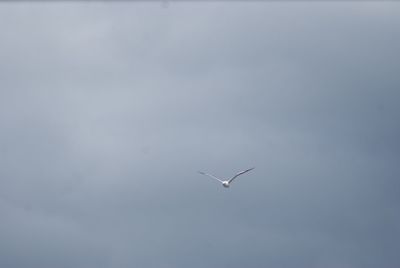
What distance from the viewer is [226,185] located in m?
153

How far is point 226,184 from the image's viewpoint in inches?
6009

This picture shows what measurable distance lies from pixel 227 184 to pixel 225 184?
23.3 inches

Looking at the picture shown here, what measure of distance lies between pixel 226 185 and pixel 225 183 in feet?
4.55

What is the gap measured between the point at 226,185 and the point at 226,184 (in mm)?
681

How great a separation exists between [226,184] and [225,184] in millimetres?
259

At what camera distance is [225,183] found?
152000mm

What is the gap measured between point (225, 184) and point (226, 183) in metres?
0.34

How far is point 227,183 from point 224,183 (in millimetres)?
1553

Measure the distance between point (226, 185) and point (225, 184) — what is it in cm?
84

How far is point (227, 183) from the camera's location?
502 ft

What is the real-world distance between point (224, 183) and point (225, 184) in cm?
95

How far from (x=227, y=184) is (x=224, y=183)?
1.47 meters

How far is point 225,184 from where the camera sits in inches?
6004
